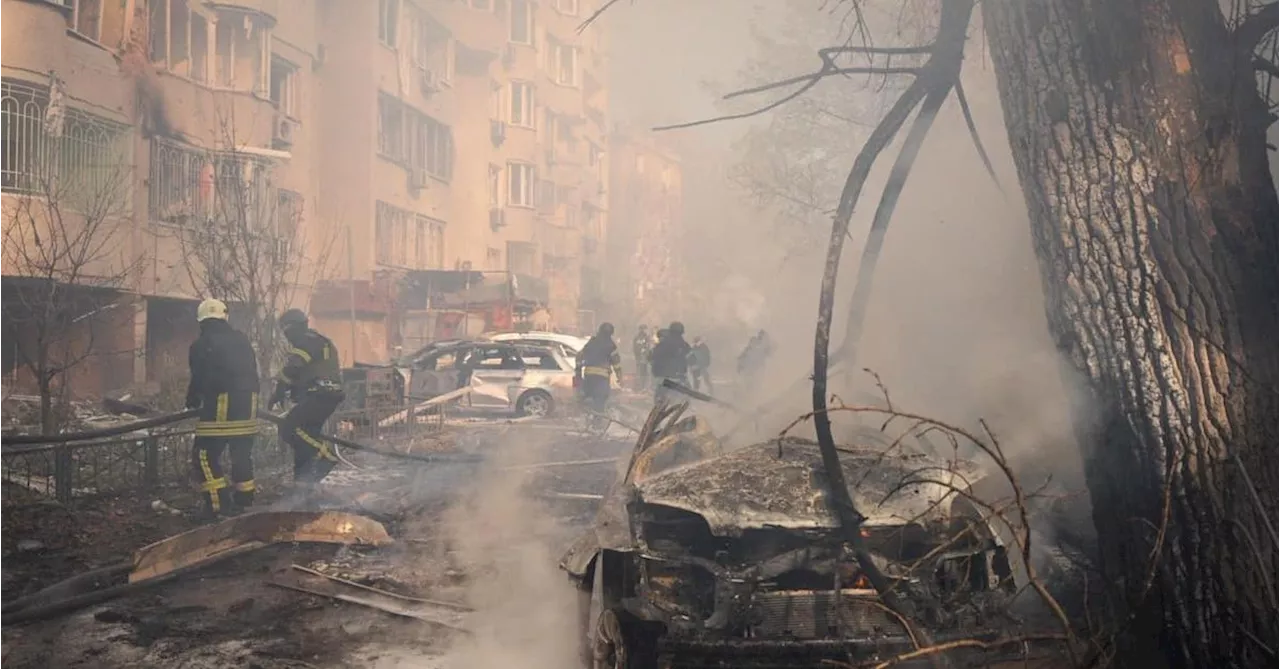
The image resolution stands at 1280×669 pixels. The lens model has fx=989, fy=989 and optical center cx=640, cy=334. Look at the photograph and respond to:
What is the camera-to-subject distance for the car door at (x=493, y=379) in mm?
19172

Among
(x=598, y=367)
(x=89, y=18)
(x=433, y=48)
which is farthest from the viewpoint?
(x=433, y=48)

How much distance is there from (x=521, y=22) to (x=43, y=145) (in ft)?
107

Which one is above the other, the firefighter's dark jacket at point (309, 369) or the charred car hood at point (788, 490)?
the firefighter's dark jacket at point (309, 369)

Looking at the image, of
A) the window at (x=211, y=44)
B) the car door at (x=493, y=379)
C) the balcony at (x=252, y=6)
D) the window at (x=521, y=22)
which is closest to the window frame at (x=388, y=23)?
the balcony at (x=252, y=6)

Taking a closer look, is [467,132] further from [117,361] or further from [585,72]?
[117,361]

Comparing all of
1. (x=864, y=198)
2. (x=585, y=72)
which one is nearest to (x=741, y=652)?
(x=864, y=198)

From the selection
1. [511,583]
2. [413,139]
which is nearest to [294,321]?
[511,583]

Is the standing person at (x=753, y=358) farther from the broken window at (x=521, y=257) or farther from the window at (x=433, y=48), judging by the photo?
the broken window at (x=521, y=257)

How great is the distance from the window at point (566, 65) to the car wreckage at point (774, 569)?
48335 mm

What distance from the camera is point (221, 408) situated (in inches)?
346

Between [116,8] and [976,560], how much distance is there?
20273 mm

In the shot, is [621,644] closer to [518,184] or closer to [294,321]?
[294,321]

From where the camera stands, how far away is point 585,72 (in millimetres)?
55938

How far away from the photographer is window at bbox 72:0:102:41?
18484 millimetres
